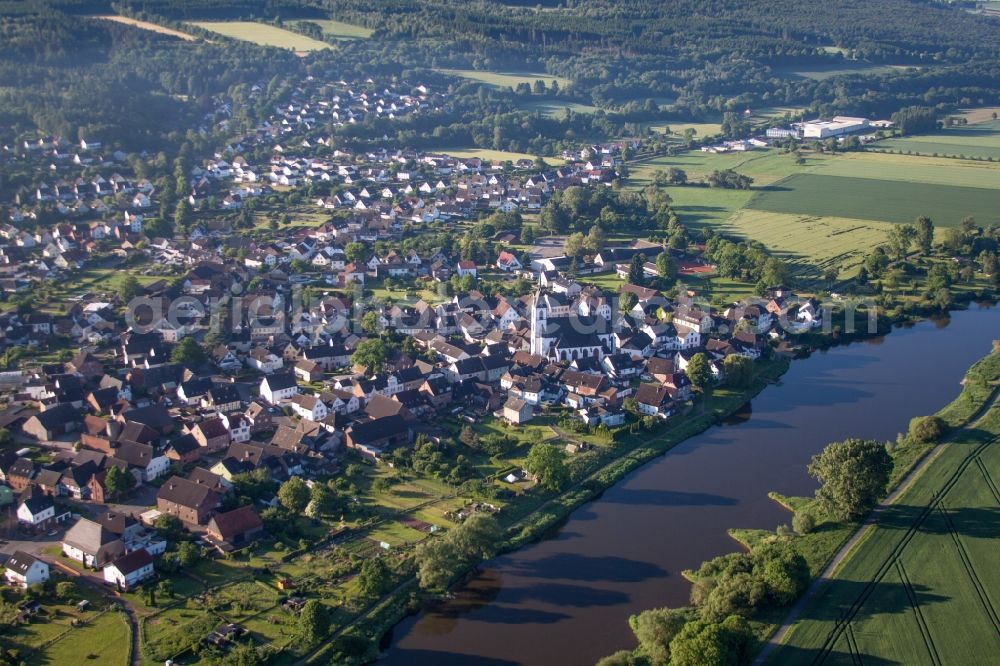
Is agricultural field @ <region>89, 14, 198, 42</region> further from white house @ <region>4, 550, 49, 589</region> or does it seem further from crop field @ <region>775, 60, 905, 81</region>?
white house @ <region>4, 550, 49, 589</region>

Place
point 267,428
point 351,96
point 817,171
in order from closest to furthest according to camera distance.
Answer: point 267,428
point 817,171
point 351,96

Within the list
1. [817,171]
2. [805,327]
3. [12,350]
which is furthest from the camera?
[817,171]

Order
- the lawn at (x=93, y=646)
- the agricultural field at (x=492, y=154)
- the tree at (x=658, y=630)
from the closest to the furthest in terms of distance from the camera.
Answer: the tree at (x=658, y=630)
the lawn at (x=93, y=646)
the agricultural field at (x=492, y=154)

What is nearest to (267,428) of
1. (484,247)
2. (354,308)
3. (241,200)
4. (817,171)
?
(354,308)

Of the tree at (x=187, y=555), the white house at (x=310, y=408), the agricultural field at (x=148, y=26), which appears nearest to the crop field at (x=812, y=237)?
the white house at (x=310, y=408)

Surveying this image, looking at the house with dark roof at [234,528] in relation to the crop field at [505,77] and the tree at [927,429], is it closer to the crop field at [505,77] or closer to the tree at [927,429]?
the tree at [927,429]

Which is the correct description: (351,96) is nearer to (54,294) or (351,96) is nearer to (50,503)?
(54,294)
